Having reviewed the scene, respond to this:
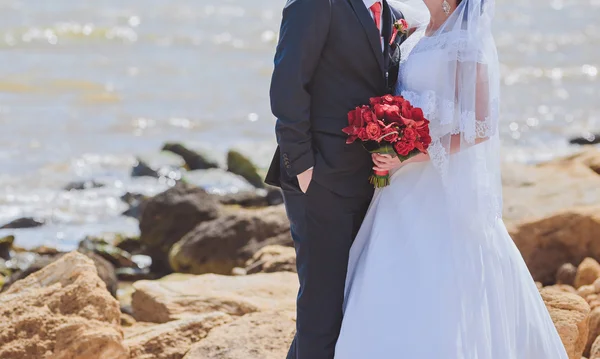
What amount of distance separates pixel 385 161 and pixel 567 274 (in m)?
3.63

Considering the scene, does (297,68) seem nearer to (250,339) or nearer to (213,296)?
(250,339)

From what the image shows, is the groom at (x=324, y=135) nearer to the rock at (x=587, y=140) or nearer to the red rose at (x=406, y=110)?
the red rose at (x=406, y=110)

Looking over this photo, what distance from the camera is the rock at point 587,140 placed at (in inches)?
593

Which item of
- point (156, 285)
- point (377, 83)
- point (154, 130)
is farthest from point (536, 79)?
point (377, 83)

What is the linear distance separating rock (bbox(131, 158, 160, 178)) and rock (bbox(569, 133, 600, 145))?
6757 millimetres

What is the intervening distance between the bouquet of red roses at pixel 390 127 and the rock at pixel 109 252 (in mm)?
6608

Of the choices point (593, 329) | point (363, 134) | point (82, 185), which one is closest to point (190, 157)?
point (82, 185)

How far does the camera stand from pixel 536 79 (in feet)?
64.9

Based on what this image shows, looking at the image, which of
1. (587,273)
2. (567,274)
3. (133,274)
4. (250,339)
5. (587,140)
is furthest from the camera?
(587,140)

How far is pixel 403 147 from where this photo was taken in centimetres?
356

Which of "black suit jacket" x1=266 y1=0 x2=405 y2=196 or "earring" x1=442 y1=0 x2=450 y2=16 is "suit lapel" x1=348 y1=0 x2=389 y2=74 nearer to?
"black suit jacket" x1=266 y1=0 x2=405 y2=196

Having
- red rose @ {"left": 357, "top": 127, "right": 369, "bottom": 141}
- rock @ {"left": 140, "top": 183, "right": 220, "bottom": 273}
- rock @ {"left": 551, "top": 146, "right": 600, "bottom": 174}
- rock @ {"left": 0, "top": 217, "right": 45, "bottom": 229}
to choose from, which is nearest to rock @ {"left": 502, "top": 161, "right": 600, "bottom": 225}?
rock @ {"left": 551, "top": 146, "right": 600, "bottom": 174}

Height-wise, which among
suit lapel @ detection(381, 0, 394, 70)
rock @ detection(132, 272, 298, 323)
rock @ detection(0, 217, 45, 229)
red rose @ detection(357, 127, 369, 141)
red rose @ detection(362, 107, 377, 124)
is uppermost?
suit lapel @ detection(381, 0, 394, 70)

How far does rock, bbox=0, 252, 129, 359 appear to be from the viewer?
14.4 ft
